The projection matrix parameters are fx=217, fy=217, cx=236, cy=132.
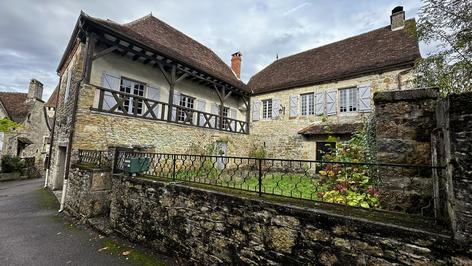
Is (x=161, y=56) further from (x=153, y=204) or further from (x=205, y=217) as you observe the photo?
(x=205, y=217)

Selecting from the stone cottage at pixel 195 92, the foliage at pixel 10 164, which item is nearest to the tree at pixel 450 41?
the stone cottage at pixel 195 92

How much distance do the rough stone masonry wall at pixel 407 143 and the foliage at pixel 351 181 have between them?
38cm

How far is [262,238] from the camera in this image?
8.89 feet

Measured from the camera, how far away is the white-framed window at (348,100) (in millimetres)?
10703

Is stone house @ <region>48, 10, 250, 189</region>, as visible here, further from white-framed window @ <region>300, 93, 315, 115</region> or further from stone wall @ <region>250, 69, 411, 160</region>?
white-framed window @ <region>300, 93, 315, 115</region>

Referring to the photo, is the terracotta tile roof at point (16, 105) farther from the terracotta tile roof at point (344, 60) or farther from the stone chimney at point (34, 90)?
the terracotta tile roof at point (344, 60)

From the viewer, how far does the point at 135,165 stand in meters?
4.59

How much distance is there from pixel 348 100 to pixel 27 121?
22628mm

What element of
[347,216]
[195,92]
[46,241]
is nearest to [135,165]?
[46,241]

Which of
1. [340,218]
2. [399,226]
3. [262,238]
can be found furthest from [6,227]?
[399,226]

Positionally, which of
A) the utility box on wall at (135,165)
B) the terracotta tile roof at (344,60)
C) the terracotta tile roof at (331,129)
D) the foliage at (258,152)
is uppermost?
the terracotta tile roof at (344,60)

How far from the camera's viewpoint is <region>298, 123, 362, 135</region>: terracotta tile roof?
9565mm

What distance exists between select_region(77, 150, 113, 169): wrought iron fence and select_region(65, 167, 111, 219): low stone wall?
26 cm

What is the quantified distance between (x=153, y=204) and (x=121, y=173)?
5.01 feet
